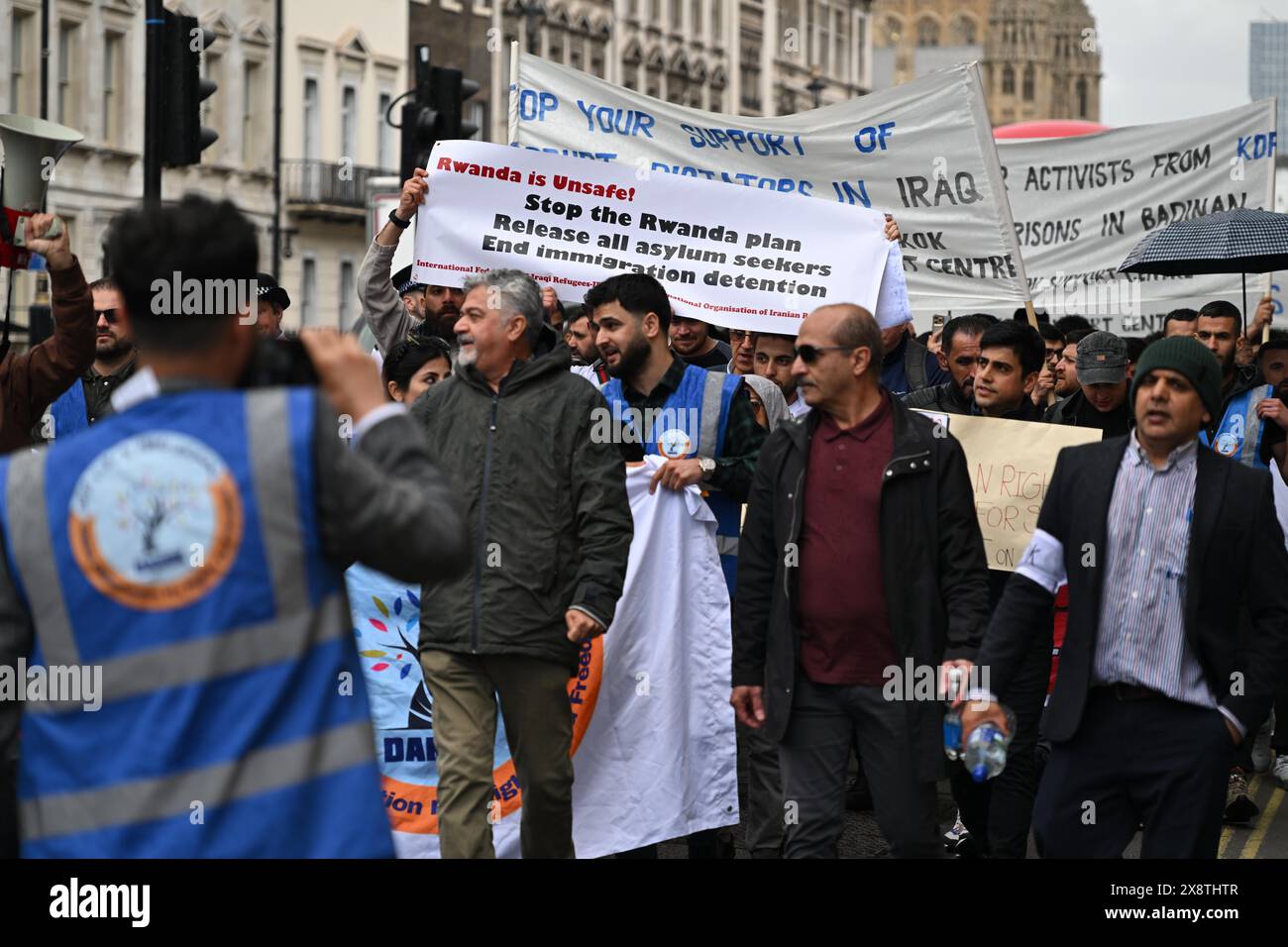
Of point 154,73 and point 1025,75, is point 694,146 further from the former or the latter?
point 1025,75

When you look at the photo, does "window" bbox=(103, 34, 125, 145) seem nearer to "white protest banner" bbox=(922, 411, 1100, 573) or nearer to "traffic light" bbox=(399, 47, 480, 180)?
"traffic light" bbox=(399, 47, 480, 180)

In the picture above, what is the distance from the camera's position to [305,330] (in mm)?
3615

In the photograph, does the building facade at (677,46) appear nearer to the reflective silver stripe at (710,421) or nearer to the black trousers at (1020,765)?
the reflective silver stripe at (710,421)

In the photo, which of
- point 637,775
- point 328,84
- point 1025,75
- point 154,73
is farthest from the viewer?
point 1025,75

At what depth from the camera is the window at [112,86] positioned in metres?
42.6

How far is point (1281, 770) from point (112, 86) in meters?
36.9

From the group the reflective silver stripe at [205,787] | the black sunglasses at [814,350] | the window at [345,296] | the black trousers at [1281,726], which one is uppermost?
the window at [345,296]

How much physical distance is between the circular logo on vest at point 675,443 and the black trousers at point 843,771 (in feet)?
5.72

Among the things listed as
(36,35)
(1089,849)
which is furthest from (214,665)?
(36,35)

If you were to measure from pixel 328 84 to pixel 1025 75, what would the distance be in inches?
5381

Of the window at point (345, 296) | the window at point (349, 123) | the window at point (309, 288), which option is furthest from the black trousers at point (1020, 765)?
the window at point (349, 123)

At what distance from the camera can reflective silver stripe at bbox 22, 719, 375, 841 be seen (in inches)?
137

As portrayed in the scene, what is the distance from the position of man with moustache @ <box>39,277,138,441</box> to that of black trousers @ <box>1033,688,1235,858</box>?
175 inches

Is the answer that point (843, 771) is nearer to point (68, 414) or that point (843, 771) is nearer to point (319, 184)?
point (68, 414)
